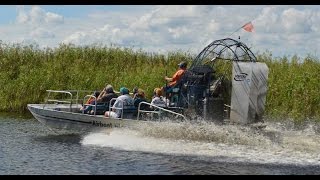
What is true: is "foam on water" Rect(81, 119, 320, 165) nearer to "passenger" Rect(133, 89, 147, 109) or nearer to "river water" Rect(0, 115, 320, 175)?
"river water" Rect(0, 115, 320, 175)

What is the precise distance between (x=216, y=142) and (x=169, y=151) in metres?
1.46

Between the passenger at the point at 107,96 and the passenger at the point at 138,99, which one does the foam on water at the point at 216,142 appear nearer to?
the passenger at the point at 138,99

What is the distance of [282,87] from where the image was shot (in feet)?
72.4

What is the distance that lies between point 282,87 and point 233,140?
7.83 meters

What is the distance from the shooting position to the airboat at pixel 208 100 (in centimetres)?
1532

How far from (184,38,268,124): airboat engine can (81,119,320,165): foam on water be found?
0.50 m

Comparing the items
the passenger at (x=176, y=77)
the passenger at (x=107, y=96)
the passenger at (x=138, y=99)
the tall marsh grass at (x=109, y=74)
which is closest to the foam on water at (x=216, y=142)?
the passenger at (x=138, y=99)

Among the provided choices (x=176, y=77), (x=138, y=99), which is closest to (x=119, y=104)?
(x=138, y=99)

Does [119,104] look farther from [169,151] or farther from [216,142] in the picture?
[216,142]

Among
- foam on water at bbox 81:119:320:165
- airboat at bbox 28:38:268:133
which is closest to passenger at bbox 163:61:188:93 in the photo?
airboat at bbox 28:38:268:133

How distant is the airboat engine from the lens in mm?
15297

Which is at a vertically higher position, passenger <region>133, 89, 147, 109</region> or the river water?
passenger <region>133, 89, 147, 109</region>

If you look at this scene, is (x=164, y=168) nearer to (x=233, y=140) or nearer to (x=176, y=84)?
(x=233, y=140)
